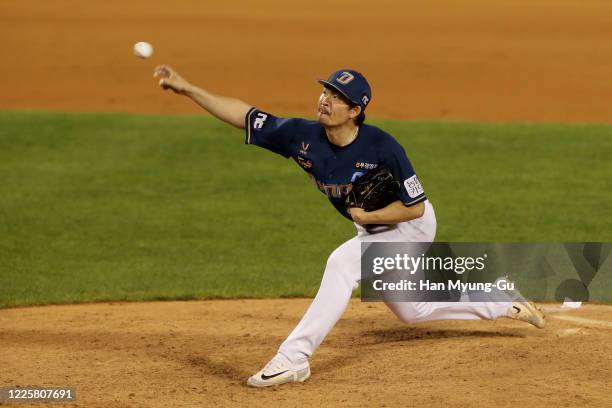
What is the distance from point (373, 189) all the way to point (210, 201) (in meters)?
5.33

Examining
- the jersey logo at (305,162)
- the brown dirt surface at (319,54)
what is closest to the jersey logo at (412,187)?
the jersey logo at (305,162)

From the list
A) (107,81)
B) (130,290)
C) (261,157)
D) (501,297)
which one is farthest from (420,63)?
(501,297)

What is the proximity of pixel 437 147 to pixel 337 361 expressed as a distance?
6869 millimetres

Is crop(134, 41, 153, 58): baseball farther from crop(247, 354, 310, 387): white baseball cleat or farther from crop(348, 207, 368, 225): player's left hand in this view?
crop(247, 354, 310, 387): white baseball cleat

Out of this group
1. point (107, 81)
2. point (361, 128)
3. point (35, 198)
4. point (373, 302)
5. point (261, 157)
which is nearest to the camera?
point (361, 128)

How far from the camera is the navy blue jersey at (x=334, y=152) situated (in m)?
5.92

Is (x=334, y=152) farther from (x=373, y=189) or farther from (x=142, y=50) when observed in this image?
(x=142, y=50)

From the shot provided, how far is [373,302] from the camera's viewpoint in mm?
8008

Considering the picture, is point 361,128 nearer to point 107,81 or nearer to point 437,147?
point 437,147

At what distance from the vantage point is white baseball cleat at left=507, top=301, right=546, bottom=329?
6.64 m

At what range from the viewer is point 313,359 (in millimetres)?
6367

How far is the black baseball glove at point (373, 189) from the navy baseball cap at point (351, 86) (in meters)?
0.40

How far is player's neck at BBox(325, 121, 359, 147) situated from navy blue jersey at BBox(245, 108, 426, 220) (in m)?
0.03

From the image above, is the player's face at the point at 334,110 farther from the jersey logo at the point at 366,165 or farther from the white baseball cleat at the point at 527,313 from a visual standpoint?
the white baseball cleat at the point at 527,313
